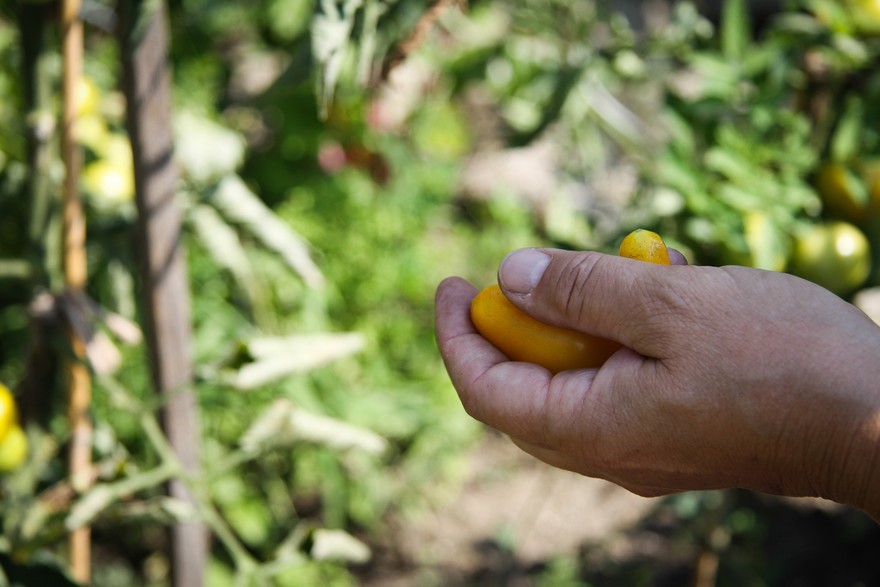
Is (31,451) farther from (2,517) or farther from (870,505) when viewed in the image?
(870,505)

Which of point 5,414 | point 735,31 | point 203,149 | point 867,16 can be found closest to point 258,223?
point 5,414

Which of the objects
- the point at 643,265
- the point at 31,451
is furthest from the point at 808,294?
the point at 31,451

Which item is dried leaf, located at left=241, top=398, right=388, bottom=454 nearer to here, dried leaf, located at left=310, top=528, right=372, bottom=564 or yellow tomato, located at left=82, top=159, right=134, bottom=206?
dried leaf, located at left=310, top=528, right=372, bottom=564

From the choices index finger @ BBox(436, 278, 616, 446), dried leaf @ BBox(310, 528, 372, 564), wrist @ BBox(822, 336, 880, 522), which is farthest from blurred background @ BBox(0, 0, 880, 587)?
wrist @ BBox(822, 336, 880, 522)

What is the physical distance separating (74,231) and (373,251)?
1133 millimetres

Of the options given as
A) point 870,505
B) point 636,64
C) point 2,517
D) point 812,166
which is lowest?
point 2,517

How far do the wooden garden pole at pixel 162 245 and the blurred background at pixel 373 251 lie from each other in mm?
25

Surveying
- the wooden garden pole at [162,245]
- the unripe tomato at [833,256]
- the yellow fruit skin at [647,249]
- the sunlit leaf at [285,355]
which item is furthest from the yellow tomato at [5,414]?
the unripe tomato at [833,256]

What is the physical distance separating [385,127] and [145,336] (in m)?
1.44

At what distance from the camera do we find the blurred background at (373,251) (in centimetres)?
90

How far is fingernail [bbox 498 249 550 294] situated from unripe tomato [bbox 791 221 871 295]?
23.1 inches

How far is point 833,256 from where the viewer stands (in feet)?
3.78

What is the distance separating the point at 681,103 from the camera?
1.21m

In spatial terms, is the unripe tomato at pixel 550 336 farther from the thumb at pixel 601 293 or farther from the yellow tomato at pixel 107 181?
the yellow tomato at pixel 107 181
